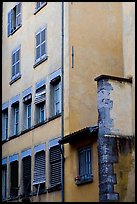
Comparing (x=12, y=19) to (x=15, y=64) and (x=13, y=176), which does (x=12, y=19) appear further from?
(x=13, y=176)

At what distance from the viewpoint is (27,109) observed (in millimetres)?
24625

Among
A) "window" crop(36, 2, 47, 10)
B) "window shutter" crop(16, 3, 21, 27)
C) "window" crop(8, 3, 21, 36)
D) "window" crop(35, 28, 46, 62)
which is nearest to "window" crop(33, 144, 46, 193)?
"window" crop(35, 28, 46, 62)

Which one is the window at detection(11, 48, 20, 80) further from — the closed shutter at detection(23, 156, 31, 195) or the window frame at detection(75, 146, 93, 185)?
the window frame at detection(75, 146, 93, 185)

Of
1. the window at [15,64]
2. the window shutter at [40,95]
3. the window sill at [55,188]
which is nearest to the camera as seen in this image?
the window sill at [55,188]

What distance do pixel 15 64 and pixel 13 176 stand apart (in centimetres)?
523

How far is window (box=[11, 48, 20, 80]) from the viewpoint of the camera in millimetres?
25778

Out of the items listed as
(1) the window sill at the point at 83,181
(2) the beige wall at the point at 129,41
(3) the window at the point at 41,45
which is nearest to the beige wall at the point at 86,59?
(1) the window sill at the point at 83,181

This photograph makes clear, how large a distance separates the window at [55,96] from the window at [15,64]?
376cm

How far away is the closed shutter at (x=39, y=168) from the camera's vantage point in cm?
2170

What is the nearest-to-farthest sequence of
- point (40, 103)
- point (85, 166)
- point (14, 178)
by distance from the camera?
point (85, 166) < point (40, 103) < point (14, 178)

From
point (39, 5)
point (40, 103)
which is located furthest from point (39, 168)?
point (39, 5)

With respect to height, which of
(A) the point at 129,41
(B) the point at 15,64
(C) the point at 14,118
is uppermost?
(B) the point at 15,64

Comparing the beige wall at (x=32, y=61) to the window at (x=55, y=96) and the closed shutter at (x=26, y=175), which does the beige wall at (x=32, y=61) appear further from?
the closed shutter at (x=26, y=175)

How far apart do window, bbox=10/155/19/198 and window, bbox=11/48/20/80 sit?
12.7 ft
